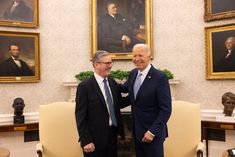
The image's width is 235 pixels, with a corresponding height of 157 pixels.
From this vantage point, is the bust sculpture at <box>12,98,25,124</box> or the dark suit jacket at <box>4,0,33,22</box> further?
the dark suit jacket at <box>4,0,33,22</box>

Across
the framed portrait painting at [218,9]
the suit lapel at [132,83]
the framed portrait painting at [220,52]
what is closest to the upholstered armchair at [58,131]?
the suit lapel at [132,83]

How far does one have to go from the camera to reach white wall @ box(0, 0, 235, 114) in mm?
5656

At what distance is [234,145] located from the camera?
5133mm

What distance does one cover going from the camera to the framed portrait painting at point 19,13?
5.49 m

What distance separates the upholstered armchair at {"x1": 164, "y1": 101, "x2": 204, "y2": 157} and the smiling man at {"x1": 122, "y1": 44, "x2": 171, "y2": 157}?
0.92 metres

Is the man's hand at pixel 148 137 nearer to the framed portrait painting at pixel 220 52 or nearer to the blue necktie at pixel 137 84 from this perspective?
the blue necktie at pixel 137 84

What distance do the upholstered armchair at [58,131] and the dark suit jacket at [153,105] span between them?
124 centimetres

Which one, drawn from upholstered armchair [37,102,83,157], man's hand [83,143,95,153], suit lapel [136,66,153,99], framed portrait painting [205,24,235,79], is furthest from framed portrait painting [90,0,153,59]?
man's hand [83,143,95,153]

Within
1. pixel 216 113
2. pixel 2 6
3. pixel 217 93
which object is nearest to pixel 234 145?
pixel 216 113

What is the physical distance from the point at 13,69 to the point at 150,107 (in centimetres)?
343

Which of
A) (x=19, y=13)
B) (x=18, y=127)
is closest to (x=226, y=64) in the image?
(x=18, y=127)

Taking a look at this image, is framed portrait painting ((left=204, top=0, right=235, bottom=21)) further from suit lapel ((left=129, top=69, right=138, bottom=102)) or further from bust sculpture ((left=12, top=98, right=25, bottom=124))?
bust sculpture ((left=12, top=98, right=25, bottom=124))

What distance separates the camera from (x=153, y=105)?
3096 mm

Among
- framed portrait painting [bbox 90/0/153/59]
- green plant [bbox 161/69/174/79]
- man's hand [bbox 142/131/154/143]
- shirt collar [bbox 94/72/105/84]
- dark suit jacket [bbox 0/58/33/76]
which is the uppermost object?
framed portrait painting [bbox 90/0/153/59]
